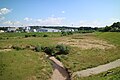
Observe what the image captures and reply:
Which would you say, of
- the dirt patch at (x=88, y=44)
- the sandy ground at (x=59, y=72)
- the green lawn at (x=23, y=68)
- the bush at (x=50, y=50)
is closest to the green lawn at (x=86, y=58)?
the sandy ground at (x=59, y=72)

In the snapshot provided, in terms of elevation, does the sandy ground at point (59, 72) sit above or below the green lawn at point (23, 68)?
below

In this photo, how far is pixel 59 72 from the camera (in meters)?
31.4

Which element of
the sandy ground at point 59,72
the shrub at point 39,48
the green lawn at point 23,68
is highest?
the shrub at point 39,48

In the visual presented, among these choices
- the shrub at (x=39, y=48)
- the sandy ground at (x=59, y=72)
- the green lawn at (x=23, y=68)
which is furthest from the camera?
the shrub at (x=39, y=48)

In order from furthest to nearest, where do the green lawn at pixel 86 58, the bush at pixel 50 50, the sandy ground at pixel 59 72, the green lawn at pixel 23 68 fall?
the bush at pixel 50 50, the green lawn at pixel 86 58, the sandy ground at pixel 59 72, the green lawn at pixel 23 68

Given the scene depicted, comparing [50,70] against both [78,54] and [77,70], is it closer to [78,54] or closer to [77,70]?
[77,70]

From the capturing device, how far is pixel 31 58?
3647cm

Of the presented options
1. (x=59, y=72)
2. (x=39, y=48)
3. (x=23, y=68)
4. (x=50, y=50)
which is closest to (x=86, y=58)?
(x=59, y=72)

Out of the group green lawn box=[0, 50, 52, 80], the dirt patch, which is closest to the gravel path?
green lawn box=[0, 50, 52, 80]

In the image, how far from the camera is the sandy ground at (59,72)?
95.6 feet

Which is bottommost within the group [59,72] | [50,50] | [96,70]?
[59,72]

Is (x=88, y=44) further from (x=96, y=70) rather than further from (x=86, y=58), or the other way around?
(x=96, y=70)

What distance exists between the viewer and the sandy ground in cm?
2914

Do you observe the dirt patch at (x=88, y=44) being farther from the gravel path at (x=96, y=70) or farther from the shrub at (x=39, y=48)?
the gravel path at (x=96, y=70)
